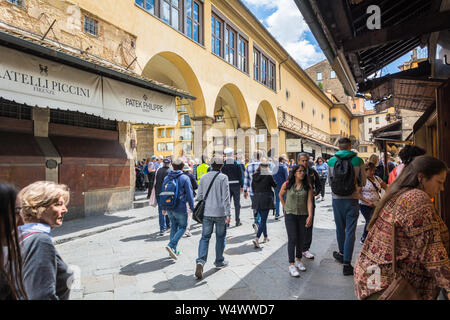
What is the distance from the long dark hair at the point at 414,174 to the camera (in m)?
1.94

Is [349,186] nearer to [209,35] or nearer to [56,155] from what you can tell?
[56,155]

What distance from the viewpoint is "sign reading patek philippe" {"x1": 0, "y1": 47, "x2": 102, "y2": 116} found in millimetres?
5402

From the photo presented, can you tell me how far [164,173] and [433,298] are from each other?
17.9 ft

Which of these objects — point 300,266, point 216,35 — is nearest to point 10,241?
point 300,266

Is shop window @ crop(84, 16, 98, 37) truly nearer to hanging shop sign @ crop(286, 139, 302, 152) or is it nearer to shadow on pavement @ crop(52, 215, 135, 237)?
shadow on pavement @ crop(52, 215, 135, 237)

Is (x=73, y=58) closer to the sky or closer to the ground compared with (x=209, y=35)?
closer to the ground

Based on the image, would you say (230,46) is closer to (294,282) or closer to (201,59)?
(201,59)

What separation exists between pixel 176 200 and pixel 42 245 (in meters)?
3.30

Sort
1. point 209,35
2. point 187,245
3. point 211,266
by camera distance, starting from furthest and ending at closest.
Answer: point 209,35 → point 187,245 → point 211,266

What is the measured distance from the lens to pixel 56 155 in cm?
736

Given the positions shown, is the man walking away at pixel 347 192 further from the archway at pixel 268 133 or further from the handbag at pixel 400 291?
the archway at pixel 268 133

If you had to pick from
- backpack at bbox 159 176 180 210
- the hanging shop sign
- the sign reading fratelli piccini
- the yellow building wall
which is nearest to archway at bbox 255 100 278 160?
the yellow building wall

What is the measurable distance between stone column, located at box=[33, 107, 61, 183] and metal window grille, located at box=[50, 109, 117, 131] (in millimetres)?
352

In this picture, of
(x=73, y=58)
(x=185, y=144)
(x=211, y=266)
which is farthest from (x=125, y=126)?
(x=185, y=144)
